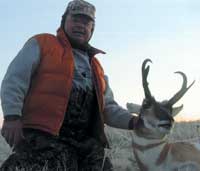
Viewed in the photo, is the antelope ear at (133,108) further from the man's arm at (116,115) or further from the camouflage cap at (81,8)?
the camouflage cap at (81,8)

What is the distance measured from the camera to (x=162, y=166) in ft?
20.4

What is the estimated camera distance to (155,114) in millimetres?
6273

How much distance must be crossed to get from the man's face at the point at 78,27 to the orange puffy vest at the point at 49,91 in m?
0.35

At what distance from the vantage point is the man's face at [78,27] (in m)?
6.46

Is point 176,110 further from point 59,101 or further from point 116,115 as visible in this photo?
point 59,101


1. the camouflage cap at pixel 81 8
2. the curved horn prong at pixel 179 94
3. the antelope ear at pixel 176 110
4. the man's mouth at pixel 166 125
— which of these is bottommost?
the man's mouth at pixel 166 125

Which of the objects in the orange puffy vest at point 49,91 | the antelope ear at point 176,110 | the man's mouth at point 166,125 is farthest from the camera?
the antelope ear at point 176,110

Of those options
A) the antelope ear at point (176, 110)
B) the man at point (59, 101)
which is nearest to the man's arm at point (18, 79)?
the man at point (59, 101)

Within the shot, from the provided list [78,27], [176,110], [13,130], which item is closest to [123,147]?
[176,110]

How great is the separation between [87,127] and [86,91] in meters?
0.41

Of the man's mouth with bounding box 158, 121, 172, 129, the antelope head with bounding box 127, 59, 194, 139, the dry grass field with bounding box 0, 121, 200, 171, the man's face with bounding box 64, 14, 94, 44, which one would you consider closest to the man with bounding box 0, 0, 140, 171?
the man's face with bounding box 64, 14, 94, 44

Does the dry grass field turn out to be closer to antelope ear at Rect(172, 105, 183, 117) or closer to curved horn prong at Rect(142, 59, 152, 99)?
antelope ear at Rect(172, 105, 183, 117)

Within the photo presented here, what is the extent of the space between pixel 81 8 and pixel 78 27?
0.21 metres

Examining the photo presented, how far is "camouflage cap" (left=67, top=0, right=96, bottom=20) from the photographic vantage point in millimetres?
6477
